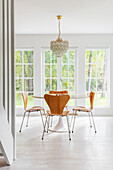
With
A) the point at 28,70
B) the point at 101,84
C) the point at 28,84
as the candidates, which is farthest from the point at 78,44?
the point at 28,84

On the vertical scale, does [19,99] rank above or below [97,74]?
below

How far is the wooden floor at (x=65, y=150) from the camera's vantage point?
272 centimetres

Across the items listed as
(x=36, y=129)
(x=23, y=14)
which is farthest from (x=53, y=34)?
(x=36, y=129)

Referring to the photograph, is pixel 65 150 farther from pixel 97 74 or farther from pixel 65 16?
pixel 97 74

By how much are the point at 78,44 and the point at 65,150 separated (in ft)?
13.6

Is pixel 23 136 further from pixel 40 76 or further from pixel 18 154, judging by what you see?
pixel 40 76

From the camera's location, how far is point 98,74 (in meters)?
6.87

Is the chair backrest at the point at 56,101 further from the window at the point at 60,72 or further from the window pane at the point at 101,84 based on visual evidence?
the window pane at the point at 101,84

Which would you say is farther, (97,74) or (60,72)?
(97,74)

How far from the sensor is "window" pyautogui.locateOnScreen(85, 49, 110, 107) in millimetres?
6828

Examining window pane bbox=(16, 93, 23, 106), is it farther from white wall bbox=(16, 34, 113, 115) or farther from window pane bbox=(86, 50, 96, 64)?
window pane bbox=(86, 50, 96, 64)

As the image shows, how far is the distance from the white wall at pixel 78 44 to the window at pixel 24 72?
0.99 feet

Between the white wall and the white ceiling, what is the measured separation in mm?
273

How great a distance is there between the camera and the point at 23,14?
15.3ft
